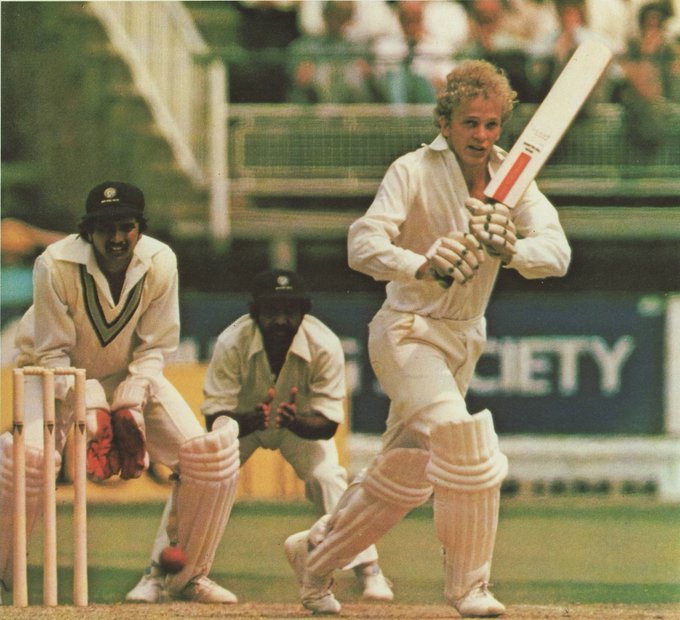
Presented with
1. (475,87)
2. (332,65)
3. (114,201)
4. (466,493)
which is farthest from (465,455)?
(332,65)

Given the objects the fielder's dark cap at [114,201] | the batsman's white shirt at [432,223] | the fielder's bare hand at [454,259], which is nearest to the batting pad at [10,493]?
→ the fielder's dark cap at [114,201]

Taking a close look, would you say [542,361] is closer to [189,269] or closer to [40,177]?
[189,269]

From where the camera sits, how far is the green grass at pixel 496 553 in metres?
6.32

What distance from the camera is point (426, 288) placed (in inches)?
201

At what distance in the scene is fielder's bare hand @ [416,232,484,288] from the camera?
15.7ft

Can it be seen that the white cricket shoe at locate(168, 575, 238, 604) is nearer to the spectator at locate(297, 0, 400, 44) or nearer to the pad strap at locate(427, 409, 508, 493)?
the pad strap at locate(427, 409, 508, 493)

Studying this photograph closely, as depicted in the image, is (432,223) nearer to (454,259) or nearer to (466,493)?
(454,259)

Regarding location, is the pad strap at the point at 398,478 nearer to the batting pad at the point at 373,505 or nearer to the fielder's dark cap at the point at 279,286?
the batting pad at the point at 373,505

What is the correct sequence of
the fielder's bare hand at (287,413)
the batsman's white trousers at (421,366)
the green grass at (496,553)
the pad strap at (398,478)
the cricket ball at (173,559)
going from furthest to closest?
1. the green grass at (496,553)
2. the fielder's bare hand at (287,413)
3. the cricket ball at (173,559)
4. the pad strap at (398,478)
5. the batsman's white trousers at (421,366)

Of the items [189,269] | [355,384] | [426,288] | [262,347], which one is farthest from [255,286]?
[189,269]

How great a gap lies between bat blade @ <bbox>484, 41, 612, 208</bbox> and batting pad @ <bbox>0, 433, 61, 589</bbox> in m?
1.38

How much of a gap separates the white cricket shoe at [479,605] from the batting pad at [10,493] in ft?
3.72

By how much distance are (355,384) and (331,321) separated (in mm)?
349

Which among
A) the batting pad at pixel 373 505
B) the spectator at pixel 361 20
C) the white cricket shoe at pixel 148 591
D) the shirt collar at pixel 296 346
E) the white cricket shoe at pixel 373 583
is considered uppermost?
the spectator at pixel 361 20
